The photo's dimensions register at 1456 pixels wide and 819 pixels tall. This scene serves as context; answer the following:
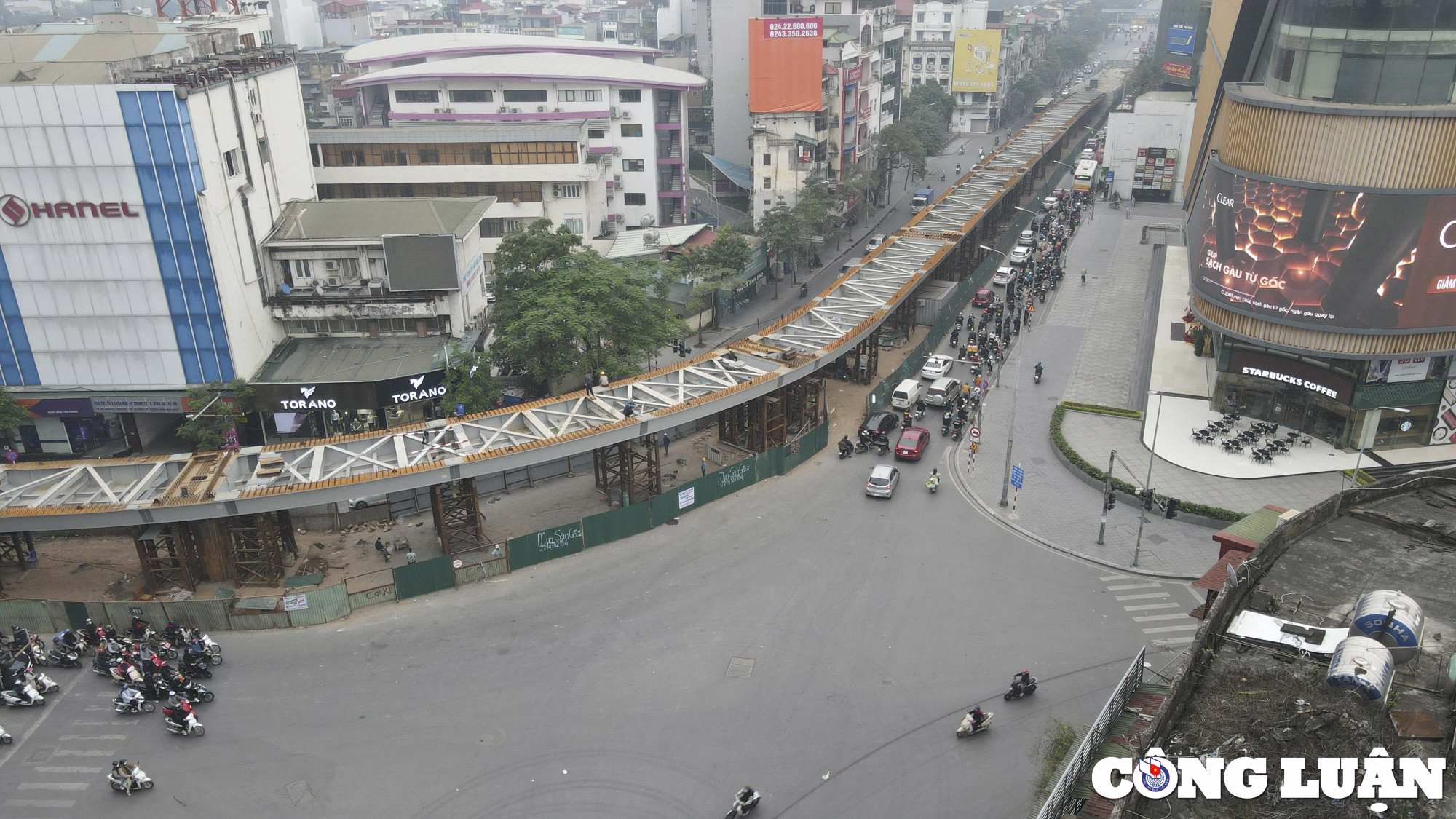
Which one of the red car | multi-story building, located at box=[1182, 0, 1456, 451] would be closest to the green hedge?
the red car

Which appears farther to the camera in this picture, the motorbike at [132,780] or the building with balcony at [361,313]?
the building with balcony at [361,313]

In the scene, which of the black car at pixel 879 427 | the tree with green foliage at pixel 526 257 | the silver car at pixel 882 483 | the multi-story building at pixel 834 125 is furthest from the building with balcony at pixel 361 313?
the multi-story building at pixel 834 125

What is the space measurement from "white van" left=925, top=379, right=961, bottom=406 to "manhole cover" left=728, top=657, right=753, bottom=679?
25342 mm

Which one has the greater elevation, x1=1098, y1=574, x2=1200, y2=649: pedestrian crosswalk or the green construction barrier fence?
the green construction barrier fence

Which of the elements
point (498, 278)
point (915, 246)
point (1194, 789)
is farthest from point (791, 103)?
point (1194, 789)

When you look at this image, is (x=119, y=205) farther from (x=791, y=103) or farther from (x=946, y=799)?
(x=791, y=103)

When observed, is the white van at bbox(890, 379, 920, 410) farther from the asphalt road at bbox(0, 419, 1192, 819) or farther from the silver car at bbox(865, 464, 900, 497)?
the asphalt road at bbox(0, 419, 1192, 819)

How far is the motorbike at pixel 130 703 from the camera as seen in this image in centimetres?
2959

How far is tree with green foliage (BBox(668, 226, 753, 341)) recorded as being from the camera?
65000mm

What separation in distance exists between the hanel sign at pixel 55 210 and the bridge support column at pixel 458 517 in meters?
21.2

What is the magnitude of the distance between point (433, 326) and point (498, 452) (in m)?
20.6

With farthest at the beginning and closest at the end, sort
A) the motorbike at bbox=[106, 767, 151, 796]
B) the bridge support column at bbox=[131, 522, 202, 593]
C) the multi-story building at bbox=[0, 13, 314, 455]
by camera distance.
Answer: the multi-story building at bbox=[0, 13, 314, 455]
the bridge support column at bbox=[131, 522, 202, 593]
the motorbike at bbox=[106, 767, 151, 796]

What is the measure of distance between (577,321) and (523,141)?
3137cm

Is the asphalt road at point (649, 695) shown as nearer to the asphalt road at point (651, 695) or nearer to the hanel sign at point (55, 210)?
the asphalt road at point (651, 695)
